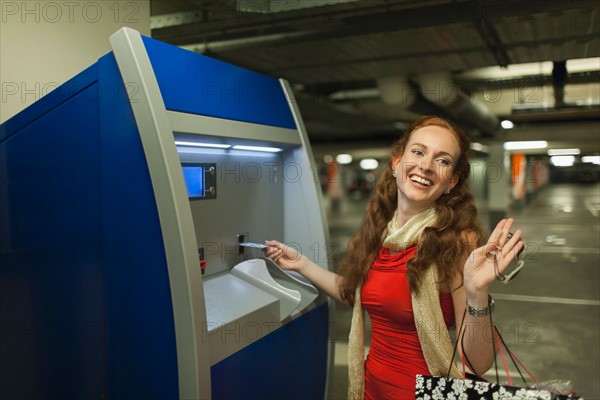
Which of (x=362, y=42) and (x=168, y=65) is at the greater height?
(x=362, y=42)

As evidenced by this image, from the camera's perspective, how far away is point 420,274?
1.50 m

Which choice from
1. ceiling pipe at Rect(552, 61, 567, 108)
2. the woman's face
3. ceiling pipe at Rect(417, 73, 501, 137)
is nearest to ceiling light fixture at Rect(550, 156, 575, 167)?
ceiling pipe at Rect(552, 61, 567, 108)

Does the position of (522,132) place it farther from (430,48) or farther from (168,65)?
(168,65)

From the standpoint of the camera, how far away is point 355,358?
173 centimetres

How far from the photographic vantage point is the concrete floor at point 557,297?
10.9 ft

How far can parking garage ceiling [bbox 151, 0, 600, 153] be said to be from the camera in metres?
2.95

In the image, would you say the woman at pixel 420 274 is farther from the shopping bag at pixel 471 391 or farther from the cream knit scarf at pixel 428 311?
the shopping bag at pixel 471 391

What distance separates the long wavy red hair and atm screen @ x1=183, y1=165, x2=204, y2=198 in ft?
2.07

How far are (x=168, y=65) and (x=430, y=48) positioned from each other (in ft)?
9.43

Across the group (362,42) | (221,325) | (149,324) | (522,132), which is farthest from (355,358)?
(362,42)

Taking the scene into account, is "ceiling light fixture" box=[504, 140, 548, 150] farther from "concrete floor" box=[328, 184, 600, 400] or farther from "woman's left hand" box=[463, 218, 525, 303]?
"woman's left hand" box=[463, 218, 525, 303]

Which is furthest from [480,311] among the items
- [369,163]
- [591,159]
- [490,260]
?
[369,163]

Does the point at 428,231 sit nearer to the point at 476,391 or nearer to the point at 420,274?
the point at 420,274

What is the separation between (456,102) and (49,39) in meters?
A: 4.00
